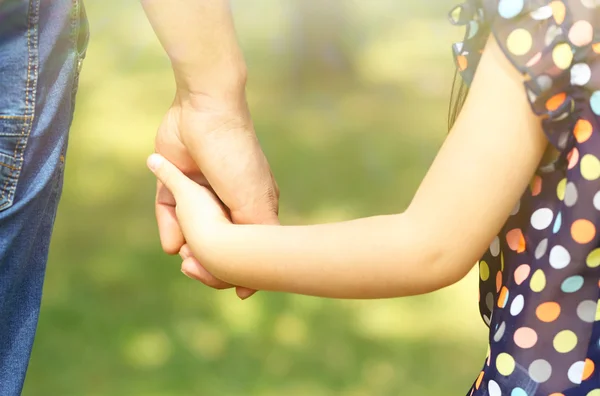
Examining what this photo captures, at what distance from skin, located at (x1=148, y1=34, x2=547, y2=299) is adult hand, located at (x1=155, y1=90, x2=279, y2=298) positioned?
23 cm

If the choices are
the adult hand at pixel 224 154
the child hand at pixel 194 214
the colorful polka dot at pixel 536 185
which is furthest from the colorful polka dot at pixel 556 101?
the adult hand at pixel 224 154

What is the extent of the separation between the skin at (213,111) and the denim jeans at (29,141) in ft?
0.50

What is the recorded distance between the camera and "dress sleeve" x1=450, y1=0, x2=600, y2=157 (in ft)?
2.80

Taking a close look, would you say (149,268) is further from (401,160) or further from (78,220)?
(401,160)

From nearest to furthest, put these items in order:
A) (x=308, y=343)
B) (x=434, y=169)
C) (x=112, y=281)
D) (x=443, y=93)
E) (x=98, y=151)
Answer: (x=434, y=169)
(x=308, y=343)
(x=112, y=281)
(x=98, y=151)
(x=443, y=93)

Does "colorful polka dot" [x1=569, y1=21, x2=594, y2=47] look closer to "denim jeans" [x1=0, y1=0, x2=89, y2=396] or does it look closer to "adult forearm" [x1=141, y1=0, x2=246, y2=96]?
"adult forearm" [x1=141, y1=0, x2=246, y2=96]

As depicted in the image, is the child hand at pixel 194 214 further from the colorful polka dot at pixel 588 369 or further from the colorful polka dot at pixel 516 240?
the colorful polka dot at pixel 588 369

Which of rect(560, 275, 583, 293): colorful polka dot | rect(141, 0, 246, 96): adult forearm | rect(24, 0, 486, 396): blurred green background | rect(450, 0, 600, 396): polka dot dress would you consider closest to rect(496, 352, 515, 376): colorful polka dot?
rect(450, 0, 600, 396): polka dot dress

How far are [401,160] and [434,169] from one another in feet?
8.47

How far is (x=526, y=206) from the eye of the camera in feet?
3.20

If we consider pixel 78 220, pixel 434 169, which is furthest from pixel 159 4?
pixel 78 220

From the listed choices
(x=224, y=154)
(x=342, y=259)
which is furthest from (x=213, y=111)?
(x=342, y=259)

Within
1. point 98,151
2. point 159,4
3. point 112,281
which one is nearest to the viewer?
point 159,4

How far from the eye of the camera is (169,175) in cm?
130
